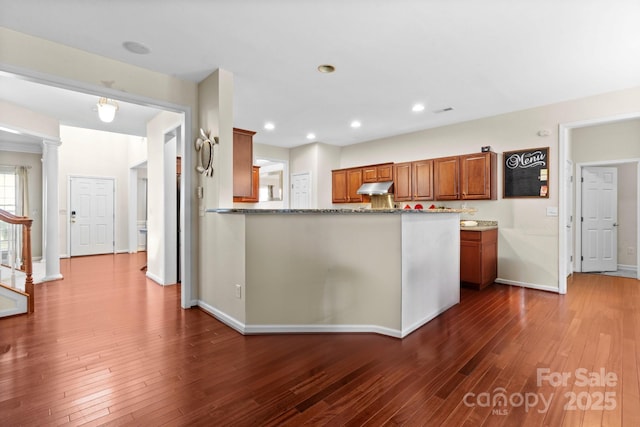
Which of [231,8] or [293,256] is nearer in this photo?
[231,8]

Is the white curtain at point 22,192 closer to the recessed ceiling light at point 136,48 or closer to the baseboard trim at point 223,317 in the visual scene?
the baseboard trim at point 223,317

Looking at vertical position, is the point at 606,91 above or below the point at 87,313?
above

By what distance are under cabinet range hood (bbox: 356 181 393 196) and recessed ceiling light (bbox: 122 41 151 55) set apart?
174 inches

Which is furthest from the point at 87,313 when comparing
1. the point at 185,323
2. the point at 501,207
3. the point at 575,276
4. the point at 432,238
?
the point at 575,276

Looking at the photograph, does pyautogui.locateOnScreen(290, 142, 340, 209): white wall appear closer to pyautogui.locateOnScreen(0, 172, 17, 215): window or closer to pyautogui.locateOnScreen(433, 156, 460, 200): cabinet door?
pyautogui.locateOnScreen(433, 156, 460, 200): cabinet door

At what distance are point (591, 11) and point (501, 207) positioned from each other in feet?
10.2

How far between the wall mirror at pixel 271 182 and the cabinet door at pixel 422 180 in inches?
147

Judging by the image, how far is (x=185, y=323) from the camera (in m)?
3.12

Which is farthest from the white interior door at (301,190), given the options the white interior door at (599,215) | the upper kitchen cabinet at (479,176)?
the white interior door at (599,215)

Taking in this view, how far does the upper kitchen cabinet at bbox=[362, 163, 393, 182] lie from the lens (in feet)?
20.2

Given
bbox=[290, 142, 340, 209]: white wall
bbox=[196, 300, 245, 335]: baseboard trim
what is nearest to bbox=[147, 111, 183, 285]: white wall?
bbox=[196, 300, 245, 335]: baseboard trim

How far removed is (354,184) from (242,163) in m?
3.22

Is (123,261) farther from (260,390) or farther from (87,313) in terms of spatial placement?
(260,390)

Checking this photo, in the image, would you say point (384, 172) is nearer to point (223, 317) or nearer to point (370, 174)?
point (370, 174)
